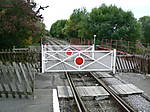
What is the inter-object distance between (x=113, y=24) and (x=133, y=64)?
1931cm

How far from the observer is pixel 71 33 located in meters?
51.8

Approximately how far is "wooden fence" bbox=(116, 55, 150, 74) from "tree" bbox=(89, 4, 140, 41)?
16357 mm

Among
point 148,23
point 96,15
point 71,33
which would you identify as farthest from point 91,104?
point 71,33

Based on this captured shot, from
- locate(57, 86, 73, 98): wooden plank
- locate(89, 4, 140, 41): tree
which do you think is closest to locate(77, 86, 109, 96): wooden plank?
locate(57, 86, 73, 98): wooden plank

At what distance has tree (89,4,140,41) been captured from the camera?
28125 millimetres

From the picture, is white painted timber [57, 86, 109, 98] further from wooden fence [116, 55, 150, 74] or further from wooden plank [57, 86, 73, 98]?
wooden fence [116, 55, 150, 74]

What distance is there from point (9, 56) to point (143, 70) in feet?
23.7

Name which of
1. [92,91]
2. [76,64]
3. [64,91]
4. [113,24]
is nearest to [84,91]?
[92,91]

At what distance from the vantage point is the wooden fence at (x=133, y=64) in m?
10.3

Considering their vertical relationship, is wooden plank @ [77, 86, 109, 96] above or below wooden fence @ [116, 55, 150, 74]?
below

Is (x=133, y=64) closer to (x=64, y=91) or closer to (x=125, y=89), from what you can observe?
(x=125, y=89)

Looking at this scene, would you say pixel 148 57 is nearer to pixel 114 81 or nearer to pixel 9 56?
pixel 114 81

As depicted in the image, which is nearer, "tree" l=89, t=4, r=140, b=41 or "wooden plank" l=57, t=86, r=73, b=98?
"wooden plank" l=57, t=86, r=73, b=98

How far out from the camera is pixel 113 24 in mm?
29922
